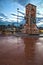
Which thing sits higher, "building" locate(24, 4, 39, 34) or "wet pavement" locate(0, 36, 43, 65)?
"building" locate(24, 4, 39, 34)

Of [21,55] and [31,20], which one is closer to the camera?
[21,55]

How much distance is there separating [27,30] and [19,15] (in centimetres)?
149

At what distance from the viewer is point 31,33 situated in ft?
35.6

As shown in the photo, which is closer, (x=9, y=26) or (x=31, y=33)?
(x=31, y=33)

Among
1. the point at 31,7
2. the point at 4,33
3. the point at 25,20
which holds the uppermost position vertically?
the point at 31,7

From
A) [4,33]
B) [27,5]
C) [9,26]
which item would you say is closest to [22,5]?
[27,5]

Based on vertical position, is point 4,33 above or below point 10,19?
below

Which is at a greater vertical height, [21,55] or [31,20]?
[31,20]

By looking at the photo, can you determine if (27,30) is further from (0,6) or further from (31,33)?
(0,6)

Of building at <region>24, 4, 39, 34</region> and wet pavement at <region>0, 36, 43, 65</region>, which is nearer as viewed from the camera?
wet pavement at <region>0, 36, 43, 65</region>

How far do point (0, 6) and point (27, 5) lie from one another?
228 cm

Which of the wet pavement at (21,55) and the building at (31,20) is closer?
the wet pavement at (21,55)

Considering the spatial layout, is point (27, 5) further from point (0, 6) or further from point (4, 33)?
point (4, 33)

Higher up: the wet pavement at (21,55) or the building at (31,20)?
the building at (31,20)
